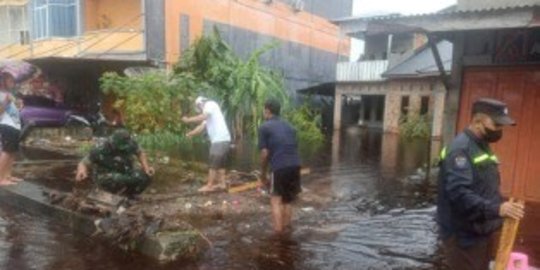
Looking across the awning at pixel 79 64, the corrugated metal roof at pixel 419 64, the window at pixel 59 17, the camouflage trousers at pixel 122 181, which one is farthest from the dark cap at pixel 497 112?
the corrugated metal roof at pixel 419 64

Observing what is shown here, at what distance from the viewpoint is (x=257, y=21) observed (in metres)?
25.6

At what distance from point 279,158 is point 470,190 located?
125 inches

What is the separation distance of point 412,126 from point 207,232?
19.7 metres

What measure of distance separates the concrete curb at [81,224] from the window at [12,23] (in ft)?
62.7

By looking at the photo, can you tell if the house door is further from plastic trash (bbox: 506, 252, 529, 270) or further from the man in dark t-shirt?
plastic trash (bbox: 506, 252, 529, 270)

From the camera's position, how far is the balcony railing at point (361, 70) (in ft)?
90.8

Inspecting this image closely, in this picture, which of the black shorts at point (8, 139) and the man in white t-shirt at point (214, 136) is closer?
the black shorts at point (8, 139)

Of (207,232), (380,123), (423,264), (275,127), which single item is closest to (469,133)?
(423,264)

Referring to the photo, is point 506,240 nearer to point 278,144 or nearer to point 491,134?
point 491,134

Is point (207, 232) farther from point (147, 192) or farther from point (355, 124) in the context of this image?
point (355, 124)

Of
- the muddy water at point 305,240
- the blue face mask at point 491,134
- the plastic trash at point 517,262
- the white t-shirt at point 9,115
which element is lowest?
the muddy water at point 305,240

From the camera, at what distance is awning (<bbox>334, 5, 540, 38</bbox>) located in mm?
7055

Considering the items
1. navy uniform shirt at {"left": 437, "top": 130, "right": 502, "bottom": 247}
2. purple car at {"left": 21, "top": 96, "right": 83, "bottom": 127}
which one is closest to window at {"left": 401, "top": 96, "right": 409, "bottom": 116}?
purple car at {"left": 21, "top": 96, "right": 83, "bottom": 127}

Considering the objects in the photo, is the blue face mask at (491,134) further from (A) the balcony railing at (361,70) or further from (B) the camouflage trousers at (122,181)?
(A) the balcony railing at (361,70)
